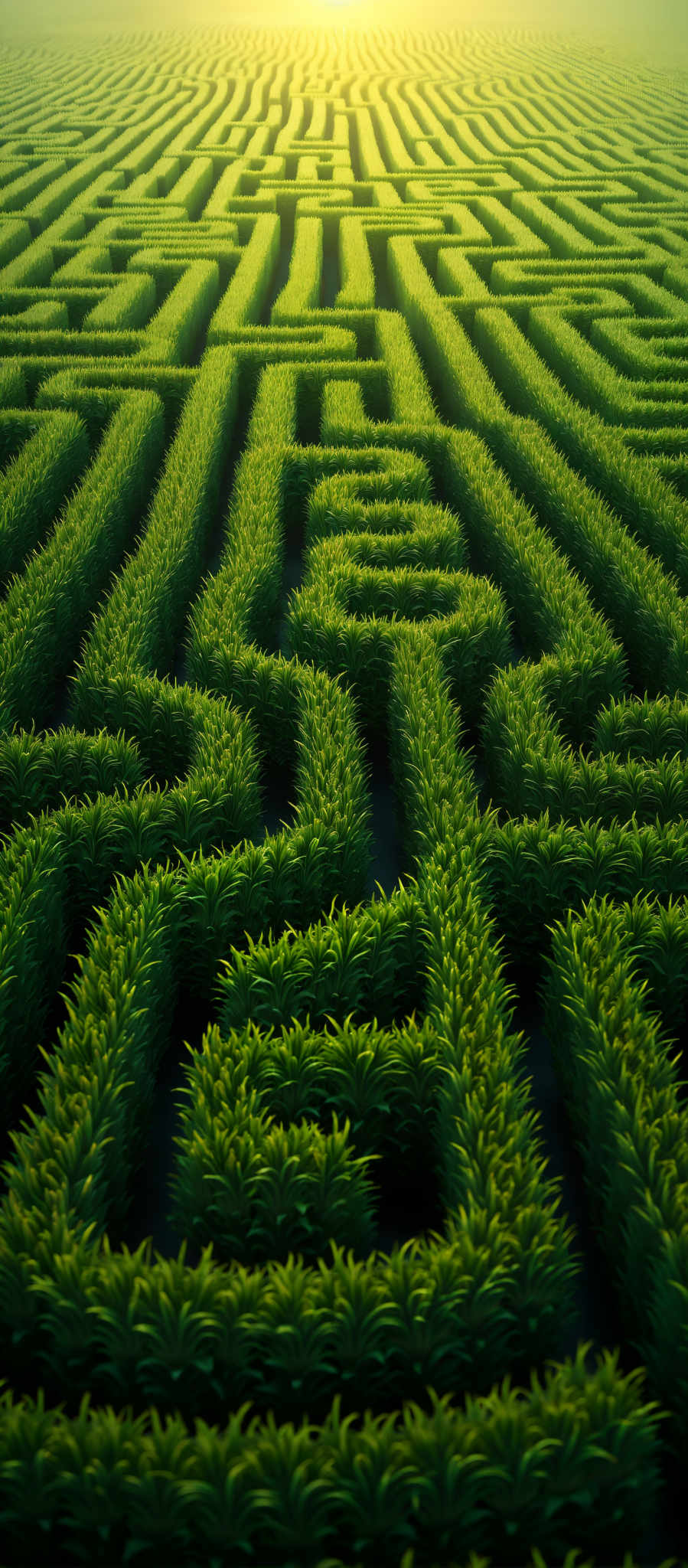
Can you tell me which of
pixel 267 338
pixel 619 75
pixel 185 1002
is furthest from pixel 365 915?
pixel 619 75

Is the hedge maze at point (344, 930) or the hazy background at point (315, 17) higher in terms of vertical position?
the hazy background at point (315, 17)

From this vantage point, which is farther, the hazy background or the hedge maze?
the hazy background

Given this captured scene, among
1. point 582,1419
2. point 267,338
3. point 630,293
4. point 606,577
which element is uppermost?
point 630,293

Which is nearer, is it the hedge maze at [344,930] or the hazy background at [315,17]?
the hedge maze at [344,930]

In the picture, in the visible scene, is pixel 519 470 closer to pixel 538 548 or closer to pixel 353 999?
pixel 538 548

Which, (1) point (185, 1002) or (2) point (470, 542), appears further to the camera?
(2) point (470, 542)

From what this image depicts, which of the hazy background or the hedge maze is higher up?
the hazy background

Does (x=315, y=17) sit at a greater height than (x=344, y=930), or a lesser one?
greater

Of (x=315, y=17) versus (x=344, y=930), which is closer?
(x=344, y=930)
